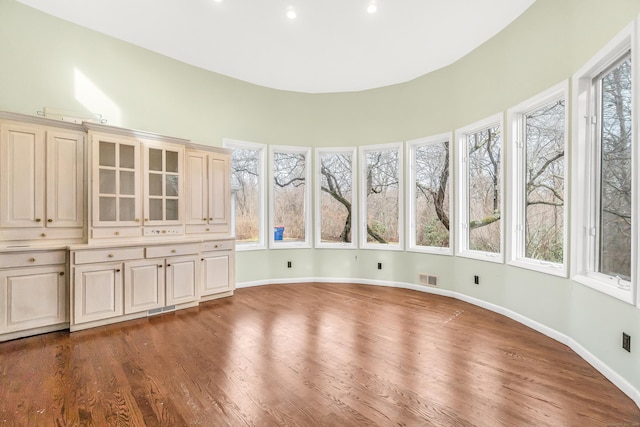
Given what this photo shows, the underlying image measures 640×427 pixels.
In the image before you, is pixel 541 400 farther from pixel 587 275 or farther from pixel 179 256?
pixel 179 256

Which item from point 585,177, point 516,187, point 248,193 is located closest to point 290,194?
point 248,193

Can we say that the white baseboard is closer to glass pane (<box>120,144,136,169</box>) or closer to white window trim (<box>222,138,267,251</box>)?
white window trim (<box>222,138,267,251</box>)

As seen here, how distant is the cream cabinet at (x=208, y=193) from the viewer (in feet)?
13.3

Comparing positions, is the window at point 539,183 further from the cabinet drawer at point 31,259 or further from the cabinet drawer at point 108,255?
the cabinet drawer at point 31,259

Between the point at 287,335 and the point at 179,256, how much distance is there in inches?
70.4

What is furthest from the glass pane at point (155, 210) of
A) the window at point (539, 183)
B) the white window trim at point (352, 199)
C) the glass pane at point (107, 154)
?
the window at point (539, 183)

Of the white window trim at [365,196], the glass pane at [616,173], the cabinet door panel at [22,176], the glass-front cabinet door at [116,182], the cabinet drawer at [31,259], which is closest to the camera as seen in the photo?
the glass pane at [616,173]

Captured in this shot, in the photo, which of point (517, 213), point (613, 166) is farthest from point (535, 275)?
point (613, 166)

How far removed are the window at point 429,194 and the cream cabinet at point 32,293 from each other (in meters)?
4.54

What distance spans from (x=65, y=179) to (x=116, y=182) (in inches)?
17.8

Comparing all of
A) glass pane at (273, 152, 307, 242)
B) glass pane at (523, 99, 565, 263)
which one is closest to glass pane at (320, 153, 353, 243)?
glass pane at (273, 152, 307, 242)

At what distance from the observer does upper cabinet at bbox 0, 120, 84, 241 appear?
2.86 metres

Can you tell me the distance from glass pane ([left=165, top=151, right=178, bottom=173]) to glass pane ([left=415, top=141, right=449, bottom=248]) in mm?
3629

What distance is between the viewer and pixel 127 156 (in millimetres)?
3496
